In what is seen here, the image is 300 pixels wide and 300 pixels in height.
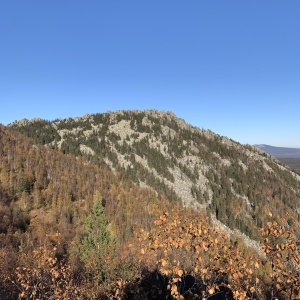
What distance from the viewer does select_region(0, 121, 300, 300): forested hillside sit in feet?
36.0

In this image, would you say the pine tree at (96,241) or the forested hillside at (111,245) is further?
the pine tree at (96,241)

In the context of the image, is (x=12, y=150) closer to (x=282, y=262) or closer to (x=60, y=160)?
(x=60, y=160)

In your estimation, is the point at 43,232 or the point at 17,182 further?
the point at 17,182

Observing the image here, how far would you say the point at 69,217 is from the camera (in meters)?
130

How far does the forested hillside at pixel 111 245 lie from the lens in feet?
36.0

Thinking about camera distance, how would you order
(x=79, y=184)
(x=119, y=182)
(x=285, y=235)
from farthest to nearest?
(x=119, y=182) < (x=79, y=184) < (x=285, y=235)

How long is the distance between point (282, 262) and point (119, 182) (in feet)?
610

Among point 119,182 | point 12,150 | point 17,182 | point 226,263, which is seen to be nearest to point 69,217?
point 17,182

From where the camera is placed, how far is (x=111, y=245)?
5216 cm

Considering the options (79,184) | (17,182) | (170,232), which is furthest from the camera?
(79,184)

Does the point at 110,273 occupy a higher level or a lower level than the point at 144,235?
lower

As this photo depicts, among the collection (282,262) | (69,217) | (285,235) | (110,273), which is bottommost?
(69,217)

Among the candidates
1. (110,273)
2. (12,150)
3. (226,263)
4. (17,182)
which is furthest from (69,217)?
(226,263)

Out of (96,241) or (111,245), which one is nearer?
(111,245)
